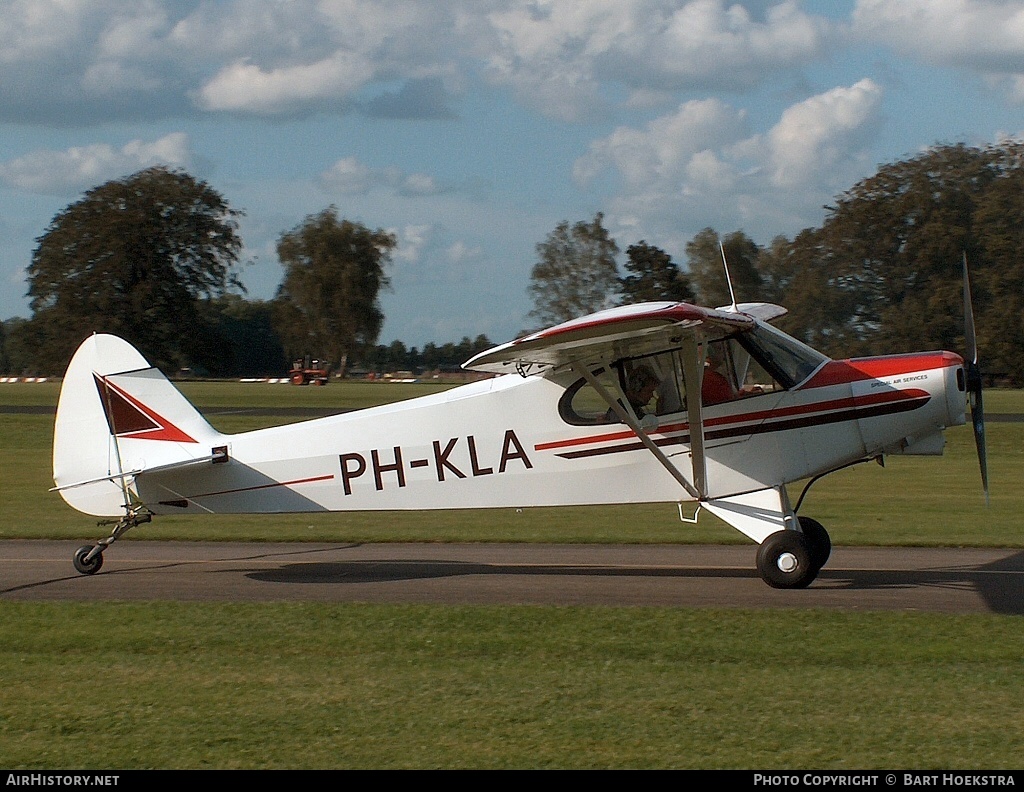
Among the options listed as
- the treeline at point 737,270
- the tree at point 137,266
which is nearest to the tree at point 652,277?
the treeline at point 737,270

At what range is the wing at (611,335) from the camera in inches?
354

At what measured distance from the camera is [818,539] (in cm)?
1111

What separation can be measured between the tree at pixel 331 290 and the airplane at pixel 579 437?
73.5 m

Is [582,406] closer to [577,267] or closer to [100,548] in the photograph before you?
[100,548]

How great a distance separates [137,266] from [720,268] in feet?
109

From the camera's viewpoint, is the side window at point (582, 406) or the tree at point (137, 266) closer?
the side window at point (582, 406)

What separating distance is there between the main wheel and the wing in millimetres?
1989

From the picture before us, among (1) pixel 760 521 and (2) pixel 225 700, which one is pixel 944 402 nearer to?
(1) pixel 760 521

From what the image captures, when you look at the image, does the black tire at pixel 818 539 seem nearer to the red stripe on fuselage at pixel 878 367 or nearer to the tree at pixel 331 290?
the red stripe on fuselage at pixel 878 367

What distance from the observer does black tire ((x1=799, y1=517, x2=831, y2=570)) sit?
10726 mm

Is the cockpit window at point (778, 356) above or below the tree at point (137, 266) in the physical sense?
below

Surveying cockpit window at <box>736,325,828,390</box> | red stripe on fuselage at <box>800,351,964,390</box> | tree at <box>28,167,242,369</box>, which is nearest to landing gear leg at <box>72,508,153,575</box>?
cockpit window at <box>736,325,828,390</box>

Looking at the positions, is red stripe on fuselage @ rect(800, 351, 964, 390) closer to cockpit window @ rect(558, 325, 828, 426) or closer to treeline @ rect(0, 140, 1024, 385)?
cockpit window @ rect(558, 325, 828, 426)

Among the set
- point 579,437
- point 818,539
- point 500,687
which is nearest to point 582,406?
point 579,437
